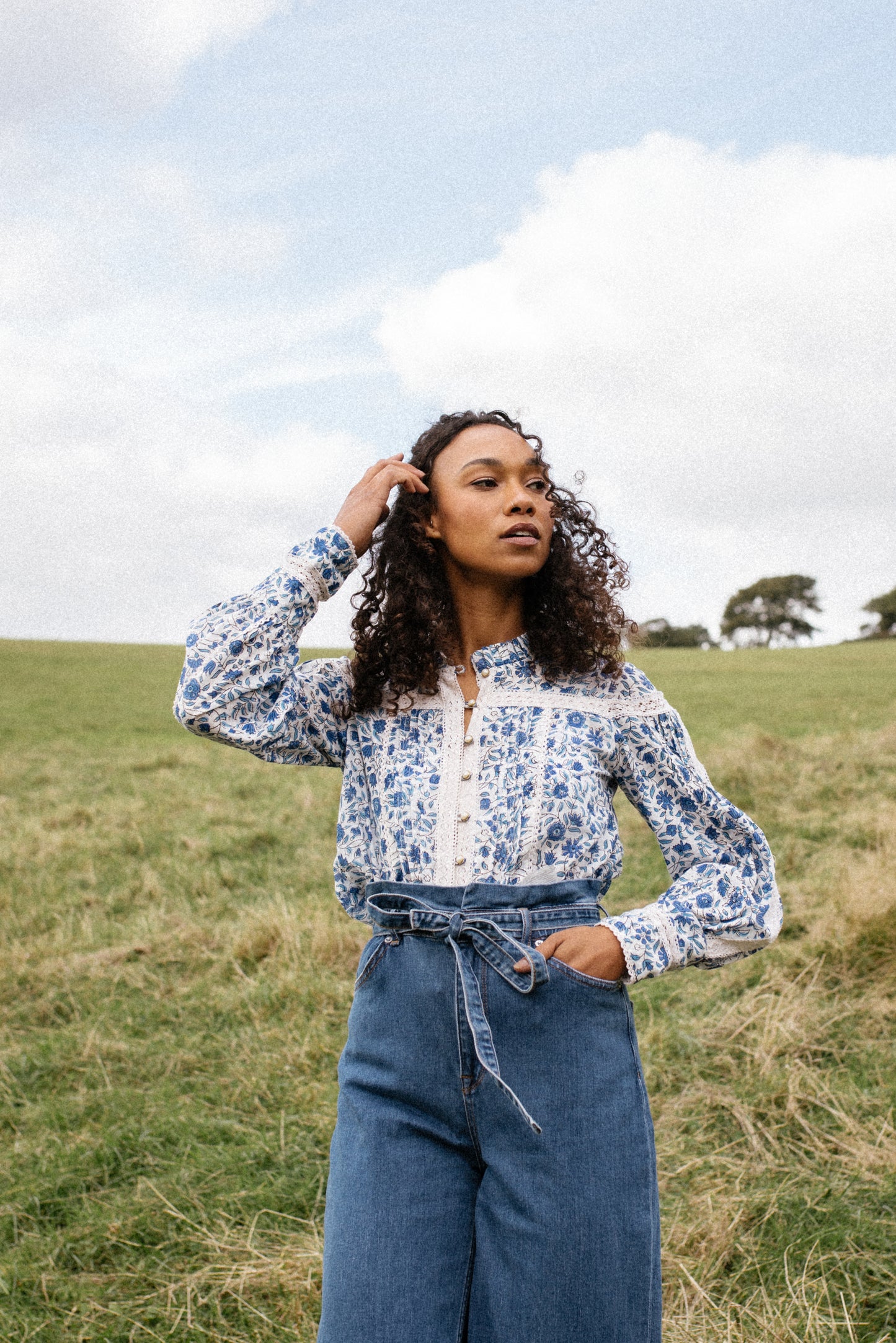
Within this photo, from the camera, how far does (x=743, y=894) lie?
2289 mm

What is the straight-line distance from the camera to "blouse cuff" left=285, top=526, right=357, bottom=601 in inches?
95.0

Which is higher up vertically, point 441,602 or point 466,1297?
point 441,602

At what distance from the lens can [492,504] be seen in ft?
8.14

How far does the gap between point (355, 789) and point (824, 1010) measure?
11.5 feet

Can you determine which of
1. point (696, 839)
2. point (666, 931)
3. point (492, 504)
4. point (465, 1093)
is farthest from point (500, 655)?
point (465, 1093)

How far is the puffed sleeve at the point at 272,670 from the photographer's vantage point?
2346mm

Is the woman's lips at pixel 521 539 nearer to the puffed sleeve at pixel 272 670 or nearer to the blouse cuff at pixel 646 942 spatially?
the puffed sleeve at pixel 272 670

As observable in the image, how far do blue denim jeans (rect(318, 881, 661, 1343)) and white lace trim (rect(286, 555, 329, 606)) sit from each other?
2.37 ft

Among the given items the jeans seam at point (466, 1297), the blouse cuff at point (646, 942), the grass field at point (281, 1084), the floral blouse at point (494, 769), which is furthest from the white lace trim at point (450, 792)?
the grass field at point (281, 1084)

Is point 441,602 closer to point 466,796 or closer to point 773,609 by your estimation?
point 466,796

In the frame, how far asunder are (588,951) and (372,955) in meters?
0.45

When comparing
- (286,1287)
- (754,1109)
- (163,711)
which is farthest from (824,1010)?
(163,711)

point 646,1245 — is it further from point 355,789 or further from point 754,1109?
point 754,1109

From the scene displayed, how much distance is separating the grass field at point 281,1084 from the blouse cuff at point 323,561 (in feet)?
7.54
